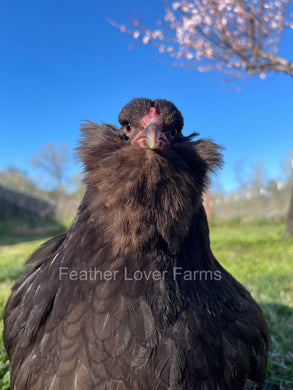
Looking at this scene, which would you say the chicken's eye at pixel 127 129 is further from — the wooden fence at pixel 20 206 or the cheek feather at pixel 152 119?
the wooden fence at pixel 20 206

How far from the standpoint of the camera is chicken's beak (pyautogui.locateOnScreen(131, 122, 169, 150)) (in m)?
1.43

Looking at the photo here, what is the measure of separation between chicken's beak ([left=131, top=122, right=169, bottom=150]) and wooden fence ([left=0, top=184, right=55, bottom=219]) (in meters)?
18.2

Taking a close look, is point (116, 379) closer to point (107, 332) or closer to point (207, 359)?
point (107, 332)

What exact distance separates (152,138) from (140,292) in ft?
2.40

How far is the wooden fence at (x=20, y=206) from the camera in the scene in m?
18.0

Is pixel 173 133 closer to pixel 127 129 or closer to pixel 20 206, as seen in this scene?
pixel 127 129

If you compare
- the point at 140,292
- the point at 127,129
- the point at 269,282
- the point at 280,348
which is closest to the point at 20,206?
the point at 269,282

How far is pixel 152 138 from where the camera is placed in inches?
56.3

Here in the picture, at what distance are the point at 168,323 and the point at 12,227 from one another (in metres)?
17.1

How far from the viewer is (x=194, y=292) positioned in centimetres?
146

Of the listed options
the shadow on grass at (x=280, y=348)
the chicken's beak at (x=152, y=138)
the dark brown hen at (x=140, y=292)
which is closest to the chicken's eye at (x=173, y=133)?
the dark brown hen at (x=140, y=292)

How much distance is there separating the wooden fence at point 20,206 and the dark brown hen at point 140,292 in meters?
18.0

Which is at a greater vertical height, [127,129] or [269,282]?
[127,129]

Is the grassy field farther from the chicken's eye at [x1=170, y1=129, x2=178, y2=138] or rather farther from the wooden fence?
the wooden fence
